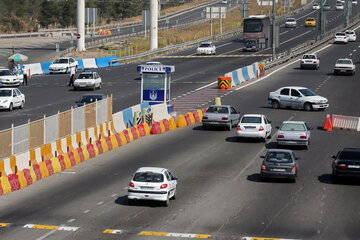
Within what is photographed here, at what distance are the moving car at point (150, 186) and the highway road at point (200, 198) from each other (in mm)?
472

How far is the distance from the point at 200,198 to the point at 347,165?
646 cm

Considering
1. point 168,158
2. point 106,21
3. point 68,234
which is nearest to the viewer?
point 68,234

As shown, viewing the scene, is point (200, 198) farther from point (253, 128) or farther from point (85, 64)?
point (85, 64)

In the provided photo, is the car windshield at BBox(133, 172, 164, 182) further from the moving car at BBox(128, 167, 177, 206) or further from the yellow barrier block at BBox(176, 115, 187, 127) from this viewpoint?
the yellow barrier block at BBox(176, 115, 187, 127)

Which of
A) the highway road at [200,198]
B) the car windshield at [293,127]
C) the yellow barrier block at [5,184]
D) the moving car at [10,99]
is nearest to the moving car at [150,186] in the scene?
the highway road at [200,198]

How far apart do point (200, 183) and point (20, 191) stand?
6.97 m

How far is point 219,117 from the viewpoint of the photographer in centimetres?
4734

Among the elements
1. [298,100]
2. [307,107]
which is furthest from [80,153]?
[307,107]

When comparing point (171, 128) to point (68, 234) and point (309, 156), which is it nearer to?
point (309, 156)

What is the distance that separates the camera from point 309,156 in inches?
1559

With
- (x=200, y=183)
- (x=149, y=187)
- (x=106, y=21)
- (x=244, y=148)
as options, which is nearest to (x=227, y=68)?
(x=244, y=148)

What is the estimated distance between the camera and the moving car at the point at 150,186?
27688 mm

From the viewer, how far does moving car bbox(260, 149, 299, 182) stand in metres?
32.7

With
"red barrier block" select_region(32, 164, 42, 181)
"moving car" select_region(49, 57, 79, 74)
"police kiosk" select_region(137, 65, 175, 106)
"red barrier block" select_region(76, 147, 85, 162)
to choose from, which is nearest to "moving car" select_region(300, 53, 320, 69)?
"moving car" select_region(49, 57, 79, 74)
